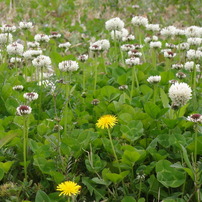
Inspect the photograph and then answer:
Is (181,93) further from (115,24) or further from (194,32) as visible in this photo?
(115,24)

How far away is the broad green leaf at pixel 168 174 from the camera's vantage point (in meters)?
1.69

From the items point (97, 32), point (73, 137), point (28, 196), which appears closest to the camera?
point (28, 196)

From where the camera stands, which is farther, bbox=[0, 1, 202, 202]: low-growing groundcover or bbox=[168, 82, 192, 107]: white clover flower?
bbox=[168, 82, 192, 107]: white clover flower

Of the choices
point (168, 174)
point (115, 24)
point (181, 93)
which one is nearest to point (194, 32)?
point (115, 24)

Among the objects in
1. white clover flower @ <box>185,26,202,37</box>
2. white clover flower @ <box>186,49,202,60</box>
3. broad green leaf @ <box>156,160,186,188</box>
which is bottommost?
broad green leaf @ <box>156,160,186,188</box>

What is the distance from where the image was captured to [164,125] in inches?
84.3

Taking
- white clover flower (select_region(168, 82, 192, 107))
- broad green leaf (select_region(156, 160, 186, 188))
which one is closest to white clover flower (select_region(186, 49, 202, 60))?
white clover flower (select_region(168, 82, 192, 107))

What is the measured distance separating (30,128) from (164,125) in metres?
0.71

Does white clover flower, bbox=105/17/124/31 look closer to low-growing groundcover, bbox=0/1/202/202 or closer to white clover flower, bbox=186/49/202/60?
white clover flower, bbox=186/49/202/60

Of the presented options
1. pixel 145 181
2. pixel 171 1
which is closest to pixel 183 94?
pixel 145 181

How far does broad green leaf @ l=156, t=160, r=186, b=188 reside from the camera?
169cm

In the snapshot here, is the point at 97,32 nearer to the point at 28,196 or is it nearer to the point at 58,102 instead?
the point at 58,102

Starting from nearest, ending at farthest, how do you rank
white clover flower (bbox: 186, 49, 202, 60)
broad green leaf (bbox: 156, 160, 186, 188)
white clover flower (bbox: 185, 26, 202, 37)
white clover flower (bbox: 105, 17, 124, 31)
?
broad green leaf (bbox: 156, 160, 186, 188) < white clover flower (bbox: 186, 49, 202, 60) < white clover flower (bbox: 185, 26, 202, 37) < white clover flower (bbox: 105, 17, 124, 31)

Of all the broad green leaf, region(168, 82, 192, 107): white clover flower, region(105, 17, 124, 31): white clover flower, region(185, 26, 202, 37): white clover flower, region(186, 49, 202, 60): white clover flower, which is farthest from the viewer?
region(105, 17, 124, 31): white clover flower
